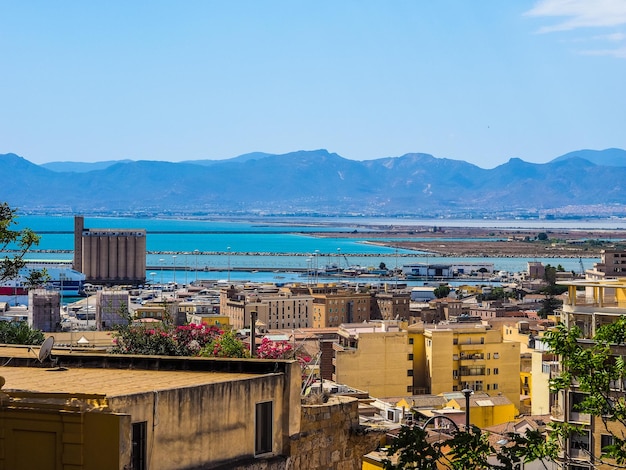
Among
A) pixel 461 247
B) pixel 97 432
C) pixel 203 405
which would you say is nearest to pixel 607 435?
pixel 203 405

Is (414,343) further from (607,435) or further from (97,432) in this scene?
(97,432)

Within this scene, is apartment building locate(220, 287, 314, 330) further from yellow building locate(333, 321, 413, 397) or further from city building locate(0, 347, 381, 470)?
city building locate(0, 347, 381, 470)

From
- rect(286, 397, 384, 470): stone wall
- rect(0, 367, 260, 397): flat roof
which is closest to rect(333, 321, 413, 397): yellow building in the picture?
rect(286, 397, 384, 470): stone wall

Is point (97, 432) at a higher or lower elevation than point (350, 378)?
higher

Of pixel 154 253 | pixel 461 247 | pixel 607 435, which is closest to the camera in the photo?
pixel 607 435

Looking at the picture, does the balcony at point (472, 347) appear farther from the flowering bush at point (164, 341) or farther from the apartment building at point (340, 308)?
the apartment building at point (340, 308)

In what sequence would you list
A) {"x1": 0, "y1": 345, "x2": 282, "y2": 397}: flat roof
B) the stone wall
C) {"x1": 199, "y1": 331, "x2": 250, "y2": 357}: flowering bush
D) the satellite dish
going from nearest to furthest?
1. {"x1": 0, "y1": 345, "x2": 282, "y2": 397}: flat roof
2. the stone wall
3. the satellite dish
4. {"x1": 199, "y1": 331, "x2": 250, "y2": 357}: flowering bush

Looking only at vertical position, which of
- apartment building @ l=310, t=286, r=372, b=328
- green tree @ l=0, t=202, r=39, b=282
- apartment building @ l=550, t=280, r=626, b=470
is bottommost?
apartment building @ l=310, t=286, r=372, b=328

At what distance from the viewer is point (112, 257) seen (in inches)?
4550

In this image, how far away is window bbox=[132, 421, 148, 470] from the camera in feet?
15.8

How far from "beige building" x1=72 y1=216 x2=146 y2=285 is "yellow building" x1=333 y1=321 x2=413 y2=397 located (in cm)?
8675

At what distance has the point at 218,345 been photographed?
12.5m

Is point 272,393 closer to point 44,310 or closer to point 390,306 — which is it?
point 44,310

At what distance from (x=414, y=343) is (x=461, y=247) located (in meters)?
155
